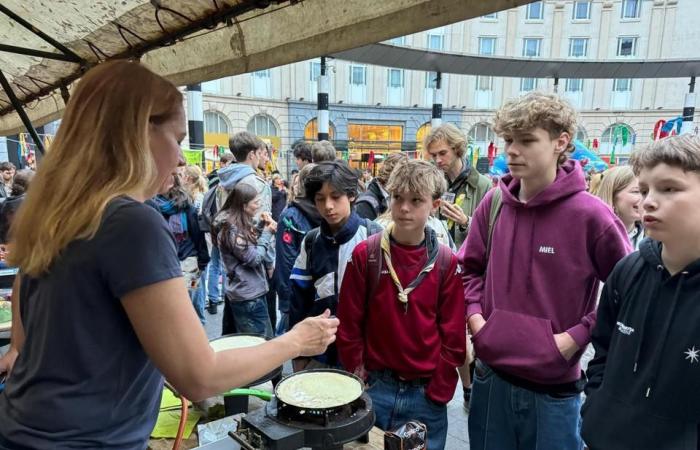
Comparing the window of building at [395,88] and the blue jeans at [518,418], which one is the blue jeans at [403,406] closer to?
the blue jeans at [518,418]

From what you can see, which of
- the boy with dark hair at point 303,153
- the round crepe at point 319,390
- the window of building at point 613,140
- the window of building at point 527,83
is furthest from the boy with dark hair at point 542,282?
the window of building at point 613,140

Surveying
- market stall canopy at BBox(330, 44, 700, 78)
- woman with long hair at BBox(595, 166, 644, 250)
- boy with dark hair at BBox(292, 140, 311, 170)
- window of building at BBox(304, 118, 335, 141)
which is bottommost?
woman with long hair at BBox(595, 166, 644, 250)

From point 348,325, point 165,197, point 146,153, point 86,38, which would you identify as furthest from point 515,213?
point 165,197

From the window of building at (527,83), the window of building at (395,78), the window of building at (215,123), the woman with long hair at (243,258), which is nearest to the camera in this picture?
the woman with long hair at (243,258)

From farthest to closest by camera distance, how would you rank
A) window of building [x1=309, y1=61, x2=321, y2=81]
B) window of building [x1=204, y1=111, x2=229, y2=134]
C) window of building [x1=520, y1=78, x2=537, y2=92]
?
window of building [x1=520, y1=78, x2=537, y2=92]
window of building [x1=309, y1=61, x2=321, y2=81]
window of building [x1=204, y1=111, x2=229, y2=134]

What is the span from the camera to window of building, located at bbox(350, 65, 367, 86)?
A: 30.8 metres

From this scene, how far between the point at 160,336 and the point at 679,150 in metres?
1.62

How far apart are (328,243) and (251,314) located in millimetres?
1683

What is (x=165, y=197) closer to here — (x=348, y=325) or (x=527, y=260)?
(x=348, y=325)

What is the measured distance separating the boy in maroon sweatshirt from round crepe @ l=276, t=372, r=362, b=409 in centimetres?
48

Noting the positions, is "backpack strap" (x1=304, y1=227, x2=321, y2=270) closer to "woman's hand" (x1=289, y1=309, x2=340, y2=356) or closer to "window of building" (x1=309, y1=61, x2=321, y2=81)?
"woman's hand" (x1=289, y1=309, x2=340, y2=356)

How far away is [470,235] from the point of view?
2.24 m

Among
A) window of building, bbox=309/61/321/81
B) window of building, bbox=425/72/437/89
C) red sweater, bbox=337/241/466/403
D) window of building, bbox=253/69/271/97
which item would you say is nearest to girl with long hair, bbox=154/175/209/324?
red sweater, bbox=337/241/466/403

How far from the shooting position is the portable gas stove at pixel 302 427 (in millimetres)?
1225
